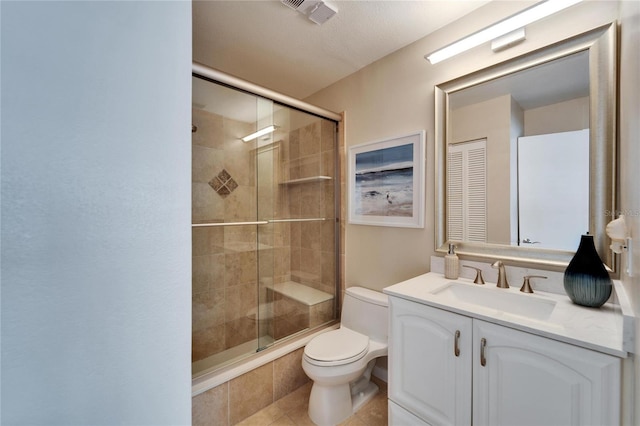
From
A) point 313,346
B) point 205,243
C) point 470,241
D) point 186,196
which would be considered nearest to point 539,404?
point 470,241

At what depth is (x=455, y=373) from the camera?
1.12 m

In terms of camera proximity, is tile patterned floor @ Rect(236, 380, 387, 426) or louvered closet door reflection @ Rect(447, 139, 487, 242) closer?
louvered closet door reflection @ Rect(447, 139, 487, 242)

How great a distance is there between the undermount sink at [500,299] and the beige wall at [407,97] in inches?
11.9

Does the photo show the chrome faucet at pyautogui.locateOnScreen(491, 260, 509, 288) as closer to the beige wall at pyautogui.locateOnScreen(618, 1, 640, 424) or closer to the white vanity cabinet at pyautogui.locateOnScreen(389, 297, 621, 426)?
the white vanity cabinet at pyautogui.locateOnScreen(389, 297, 621, 426)

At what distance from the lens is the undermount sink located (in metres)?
1.18

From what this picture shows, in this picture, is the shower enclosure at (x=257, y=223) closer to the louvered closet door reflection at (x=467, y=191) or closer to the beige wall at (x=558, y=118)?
the louvered closet door reflection at (x=467, y=191)

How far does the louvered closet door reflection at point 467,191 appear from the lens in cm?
147

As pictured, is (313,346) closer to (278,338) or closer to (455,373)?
(278,338)

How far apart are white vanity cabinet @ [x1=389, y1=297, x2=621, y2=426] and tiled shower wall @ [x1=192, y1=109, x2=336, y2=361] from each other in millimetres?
1020

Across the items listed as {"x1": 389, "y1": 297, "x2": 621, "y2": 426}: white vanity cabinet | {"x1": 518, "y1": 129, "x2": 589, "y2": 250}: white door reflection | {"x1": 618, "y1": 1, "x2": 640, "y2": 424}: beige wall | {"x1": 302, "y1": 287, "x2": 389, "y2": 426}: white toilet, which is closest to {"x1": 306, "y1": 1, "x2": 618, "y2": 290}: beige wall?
{"x1": 302, "y1": 287, "x2": 389, "y2": 426}: white toilet

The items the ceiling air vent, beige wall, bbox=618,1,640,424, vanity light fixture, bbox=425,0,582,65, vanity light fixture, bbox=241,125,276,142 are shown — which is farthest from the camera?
vanity light fixture, bbox=241,125,276,142

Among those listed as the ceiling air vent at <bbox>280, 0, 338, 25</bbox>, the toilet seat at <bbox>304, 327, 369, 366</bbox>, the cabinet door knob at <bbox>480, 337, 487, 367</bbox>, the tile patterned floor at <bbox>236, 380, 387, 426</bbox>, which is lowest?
the tile patterned floor at <bbox>236, 380, 387, 426</bbox>

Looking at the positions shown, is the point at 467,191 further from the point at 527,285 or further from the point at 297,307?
the point at 297,307

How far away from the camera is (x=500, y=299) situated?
1.30m
